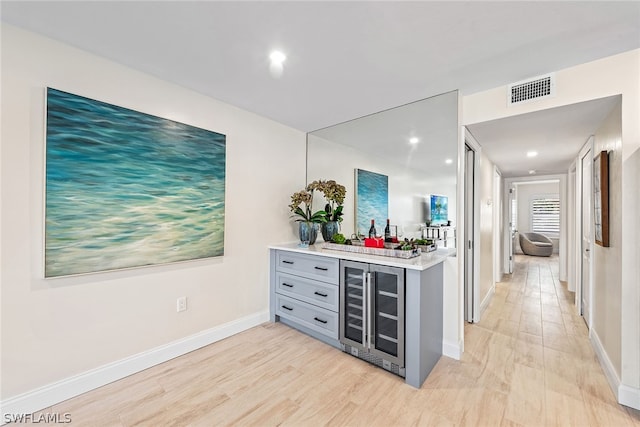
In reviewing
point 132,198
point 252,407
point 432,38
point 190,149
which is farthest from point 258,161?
point 252,407

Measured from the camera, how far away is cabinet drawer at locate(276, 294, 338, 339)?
2584mm

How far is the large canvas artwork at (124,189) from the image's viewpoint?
1814 mm

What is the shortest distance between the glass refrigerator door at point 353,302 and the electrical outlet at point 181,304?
4.81 ft

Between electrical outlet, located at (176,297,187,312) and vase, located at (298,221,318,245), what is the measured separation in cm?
137

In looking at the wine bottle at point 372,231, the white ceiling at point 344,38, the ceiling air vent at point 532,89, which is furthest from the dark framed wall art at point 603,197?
the wine bottle at point 372,231

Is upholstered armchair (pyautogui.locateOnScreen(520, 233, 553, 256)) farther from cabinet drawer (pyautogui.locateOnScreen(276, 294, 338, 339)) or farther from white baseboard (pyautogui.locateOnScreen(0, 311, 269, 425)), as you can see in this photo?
white baseboard (pyautogui.locateOnScreen(0, 311, 269, 425))

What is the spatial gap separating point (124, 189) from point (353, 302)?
210 centimetres

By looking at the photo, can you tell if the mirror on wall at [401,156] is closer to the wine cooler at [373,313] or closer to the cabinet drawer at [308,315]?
the wine cooler at [373,313]

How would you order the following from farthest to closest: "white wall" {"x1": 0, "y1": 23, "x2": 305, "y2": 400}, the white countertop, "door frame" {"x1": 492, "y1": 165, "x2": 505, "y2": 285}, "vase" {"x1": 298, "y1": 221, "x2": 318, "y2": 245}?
1. "door frame" {"x1": 492, "y1": 165, "x2": 505, "y2": 285}
2. "vase" {"x1": 298, "y1": 221, "x2": 318, "y2": 245}
3. the white countertop
4. "white wall" {"x1": 0, "y1": 23, "x2": 305, "y2": 400}

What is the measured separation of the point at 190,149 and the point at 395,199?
2.17m

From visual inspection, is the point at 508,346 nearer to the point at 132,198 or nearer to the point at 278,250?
the point at 278,250

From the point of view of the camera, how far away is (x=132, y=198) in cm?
212

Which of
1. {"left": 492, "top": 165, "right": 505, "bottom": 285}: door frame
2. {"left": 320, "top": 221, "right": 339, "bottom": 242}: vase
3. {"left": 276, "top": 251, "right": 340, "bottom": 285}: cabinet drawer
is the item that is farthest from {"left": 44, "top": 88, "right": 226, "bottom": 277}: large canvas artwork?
{"left": 492, "top": 165, "right": 505, "bottom": 285}: door frame

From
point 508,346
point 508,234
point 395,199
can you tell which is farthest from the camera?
point 508,234
